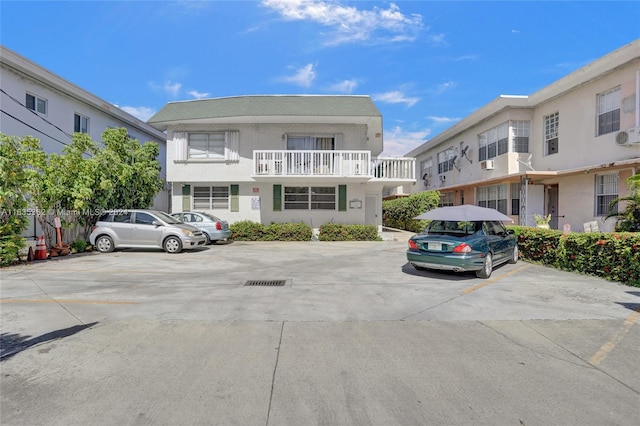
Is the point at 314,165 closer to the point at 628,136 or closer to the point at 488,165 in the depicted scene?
the point at 488,165

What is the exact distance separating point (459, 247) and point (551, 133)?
12.5 meters

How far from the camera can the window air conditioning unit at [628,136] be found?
11.9 m

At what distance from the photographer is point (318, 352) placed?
162 inches

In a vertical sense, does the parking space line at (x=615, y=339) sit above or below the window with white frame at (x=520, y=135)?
below

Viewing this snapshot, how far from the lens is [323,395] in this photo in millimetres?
3172

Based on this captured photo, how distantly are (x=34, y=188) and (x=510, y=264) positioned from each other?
49.1 feet

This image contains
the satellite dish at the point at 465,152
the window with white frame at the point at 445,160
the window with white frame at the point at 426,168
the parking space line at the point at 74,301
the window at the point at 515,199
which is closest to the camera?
the parking space line at the point at 74,301

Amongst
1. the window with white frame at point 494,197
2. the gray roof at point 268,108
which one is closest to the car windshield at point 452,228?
the gray roof at point 268,108

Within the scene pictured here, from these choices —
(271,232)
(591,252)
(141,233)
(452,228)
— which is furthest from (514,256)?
(141,233)

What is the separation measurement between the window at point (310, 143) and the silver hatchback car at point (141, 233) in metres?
7.93

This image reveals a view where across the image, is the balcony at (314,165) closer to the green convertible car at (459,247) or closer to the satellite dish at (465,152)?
the satellite dish at (465,152)

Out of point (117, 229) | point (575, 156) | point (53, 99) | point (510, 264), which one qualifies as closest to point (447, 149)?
point (575, 156)

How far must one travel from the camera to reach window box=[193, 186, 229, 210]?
1898 cm

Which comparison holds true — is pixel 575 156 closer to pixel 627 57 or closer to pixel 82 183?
pixel 627 57
